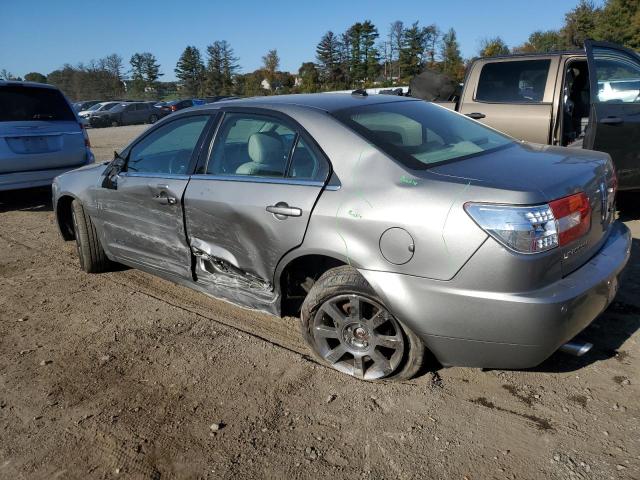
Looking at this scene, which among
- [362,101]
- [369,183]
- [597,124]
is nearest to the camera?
[369,183]

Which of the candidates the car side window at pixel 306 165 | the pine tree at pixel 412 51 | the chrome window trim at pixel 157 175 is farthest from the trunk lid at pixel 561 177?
the pine tree at pixel 412 51

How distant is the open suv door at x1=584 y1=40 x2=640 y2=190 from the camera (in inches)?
196

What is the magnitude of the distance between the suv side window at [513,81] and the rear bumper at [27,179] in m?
5.81

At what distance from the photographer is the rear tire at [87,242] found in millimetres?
4742

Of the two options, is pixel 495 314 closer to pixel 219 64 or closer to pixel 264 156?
pixel 264 156

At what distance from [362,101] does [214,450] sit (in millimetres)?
2243

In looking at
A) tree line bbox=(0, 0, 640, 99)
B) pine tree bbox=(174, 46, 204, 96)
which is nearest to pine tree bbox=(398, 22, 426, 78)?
tree line bbox=(0, 0, 640, 99)

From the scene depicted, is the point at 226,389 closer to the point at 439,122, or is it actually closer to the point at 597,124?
the point at 439,122

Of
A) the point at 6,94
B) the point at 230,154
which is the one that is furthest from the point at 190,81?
the point at 230,154

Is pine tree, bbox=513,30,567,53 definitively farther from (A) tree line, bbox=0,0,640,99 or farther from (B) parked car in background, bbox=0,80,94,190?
(B) parked car in background, bbox=0,80,94,190

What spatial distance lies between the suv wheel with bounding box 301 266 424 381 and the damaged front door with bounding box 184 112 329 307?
0.34 metres

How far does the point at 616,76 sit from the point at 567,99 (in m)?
0.79

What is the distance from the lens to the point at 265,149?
3357 mm

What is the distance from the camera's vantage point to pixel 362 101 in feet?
11.3
